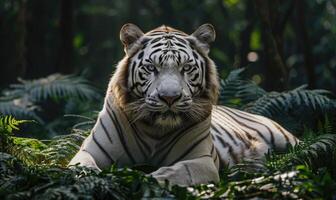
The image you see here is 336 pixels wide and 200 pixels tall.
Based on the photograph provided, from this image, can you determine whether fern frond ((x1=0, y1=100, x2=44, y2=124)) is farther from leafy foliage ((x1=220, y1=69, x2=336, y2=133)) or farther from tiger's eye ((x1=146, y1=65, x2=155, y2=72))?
tiger's eye ((x1=146, y1=65, x2=155, y2=72))

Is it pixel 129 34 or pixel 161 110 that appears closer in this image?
pixel 161 110

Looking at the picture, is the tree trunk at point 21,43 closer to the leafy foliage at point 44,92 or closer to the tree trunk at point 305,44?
the leafy foliage at point 44,92

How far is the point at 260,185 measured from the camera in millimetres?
5176

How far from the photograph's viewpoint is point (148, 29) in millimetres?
16500

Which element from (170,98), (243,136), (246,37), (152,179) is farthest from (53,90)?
(246,37)

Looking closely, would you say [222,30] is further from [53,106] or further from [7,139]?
[7,139]

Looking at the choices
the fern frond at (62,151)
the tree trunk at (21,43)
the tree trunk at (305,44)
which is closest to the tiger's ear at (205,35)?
the fern frond at (62,151)

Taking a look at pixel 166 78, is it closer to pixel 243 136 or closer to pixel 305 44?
pixel 243 136

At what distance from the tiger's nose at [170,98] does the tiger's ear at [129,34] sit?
28.2 inches

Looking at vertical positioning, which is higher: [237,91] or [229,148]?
[237,91]

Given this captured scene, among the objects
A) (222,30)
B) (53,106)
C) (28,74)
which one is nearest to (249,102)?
(53,106)

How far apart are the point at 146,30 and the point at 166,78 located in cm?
1037

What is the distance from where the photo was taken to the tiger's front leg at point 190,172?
585cm

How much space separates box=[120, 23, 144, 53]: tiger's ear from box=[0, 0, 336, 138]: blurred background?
328 cm
